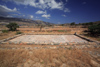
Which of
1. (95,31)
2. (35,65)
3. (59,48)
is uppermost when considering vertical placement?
(95,31)

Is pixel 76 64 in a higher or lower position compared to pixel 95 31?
lower

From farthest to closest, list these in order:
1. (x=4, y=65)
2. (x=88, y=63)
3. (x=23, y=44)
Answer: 1. (x=23, y=44)
2. (x=88, y=63)
3. (x=4, y=65)

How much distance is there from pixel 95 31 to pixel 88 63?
10.7 meters

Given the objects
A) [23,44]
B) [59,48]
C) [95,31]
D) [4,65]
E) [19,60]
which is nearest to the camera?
[4,65]

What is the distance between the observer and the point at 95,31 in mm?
9570

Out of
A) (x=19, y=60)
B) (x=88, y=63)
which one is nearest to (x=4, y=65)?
(x=19, y=60)

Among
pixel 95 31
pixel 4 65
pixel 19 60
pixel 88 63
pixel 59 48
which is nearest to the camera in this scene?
pixel 4 65

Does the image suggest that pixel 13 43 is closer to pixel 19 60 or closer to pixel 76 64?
pixel 19 60

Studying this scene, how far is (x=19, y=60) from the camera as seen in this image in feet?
8.16

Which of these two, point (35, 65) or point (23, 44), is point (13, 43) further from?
point (35, 65)

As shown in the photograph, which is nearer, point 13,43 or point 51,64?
point 51,64

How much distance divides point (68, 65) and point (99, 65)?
4.97 feet

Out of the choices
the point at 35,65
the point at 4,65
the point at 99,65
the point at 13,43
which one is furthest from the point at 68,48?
the point at 13,43

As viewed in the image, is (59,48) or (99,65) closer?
(99,65)
